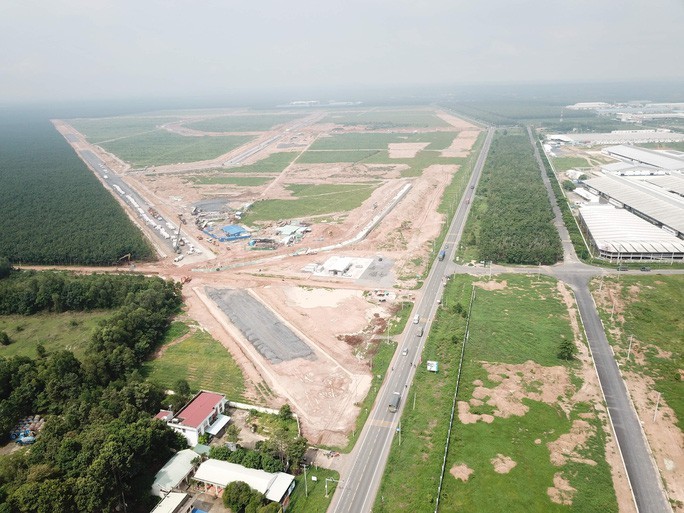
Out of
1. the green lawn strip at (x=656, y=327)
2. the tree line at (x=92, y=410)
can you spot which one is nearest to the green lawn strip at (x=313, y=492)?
the tree line at (x=92, y=410)

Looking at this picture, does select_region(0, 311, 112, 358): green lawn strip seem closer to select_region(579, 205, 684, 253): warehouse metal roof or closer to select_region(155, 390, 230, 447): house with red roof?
select_region(155, 390, 230, 447): house with red roof

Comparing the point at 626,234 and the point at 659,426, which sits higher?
the point at 626,234

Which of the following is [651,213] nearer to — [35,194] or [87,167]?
[35,194]

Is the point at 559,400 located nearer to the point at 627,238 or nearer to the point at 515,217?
the point at 627,238

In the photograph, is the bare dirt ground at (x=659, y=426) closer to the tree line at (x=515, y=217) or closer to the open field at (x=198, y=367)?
the tree line at (x=515, y=217)

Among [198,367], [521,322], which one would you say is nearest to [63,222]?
[198,367]

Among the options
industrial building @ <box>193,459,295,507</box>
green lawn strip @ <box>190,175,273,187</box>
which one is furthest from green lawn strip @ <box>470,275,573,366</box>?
green lawn strip @ <box>190,175,273,187</box>
